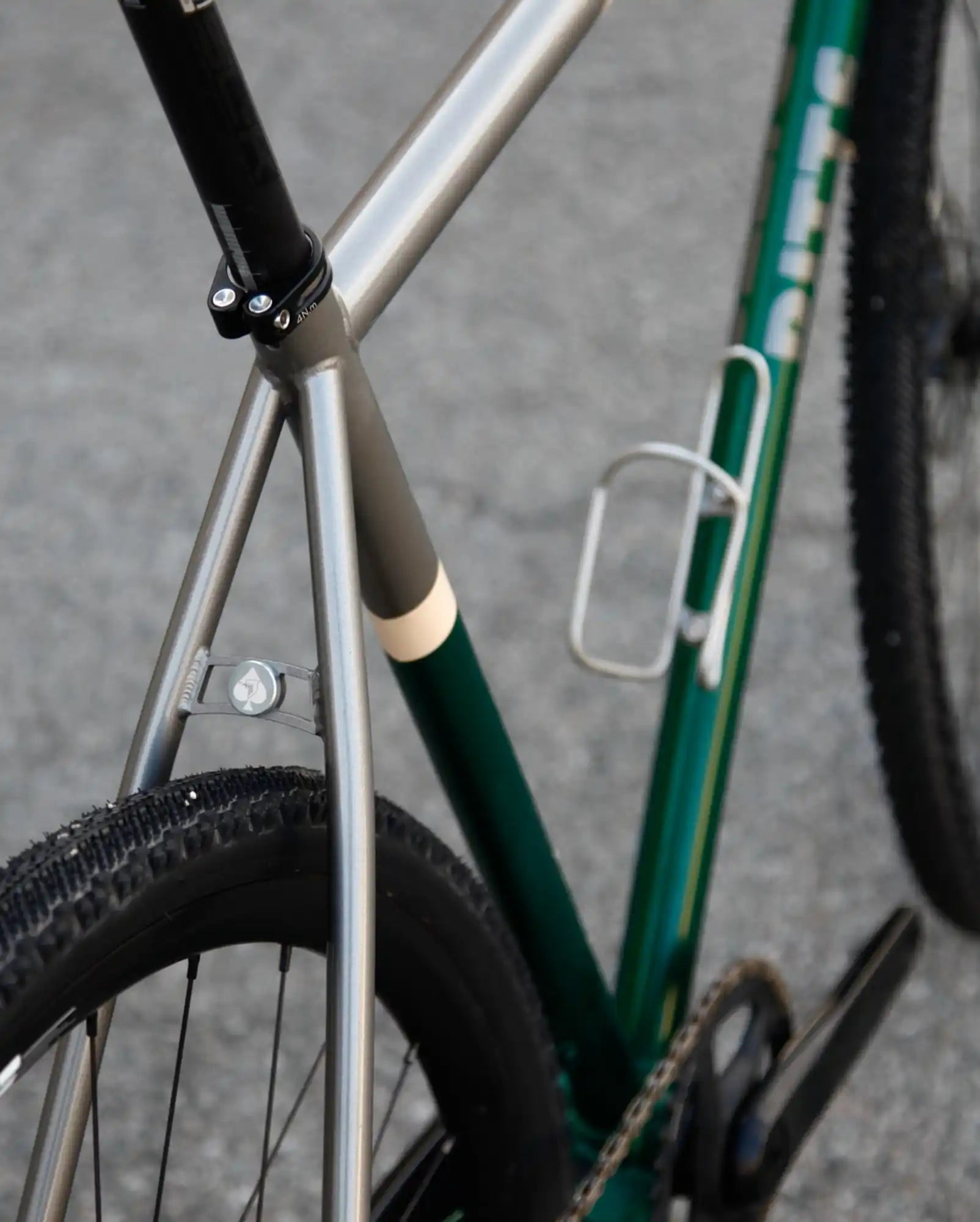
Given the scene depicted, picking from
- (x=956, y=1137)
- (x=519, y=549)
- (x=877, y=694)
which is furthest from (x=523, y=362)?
(x=956, y=1137)

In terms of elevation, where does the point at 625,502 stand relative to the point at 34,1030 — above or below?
below

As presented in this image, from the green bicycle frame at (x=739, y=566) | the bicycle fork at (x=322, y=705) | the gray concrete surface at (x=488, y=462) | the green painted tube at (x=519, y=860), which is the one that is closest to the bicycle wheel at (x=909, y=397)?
the green bicycle frame at (x=739, y=566)

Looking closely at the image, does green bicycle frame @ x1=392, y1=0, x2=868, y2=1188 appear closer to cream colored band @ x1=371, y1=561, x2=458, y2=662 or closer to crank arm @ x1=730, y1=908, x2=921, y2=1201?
crank arm @ x1=730, y1=908, x2=921, y2=1201

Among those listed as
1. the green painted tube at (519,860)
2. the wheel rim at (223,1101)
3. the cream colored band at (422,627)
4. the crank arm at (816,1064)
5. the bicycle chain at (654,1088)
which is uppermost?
the cream colored band at (422,627)

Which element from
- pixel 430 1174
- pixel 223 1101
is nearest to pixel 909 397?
pixel 430 1174

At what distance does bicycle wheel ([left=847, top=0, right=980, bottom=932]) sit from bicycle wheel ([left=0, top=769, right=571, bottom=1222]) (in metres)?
0.41

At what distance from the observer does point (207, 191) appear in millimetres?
459

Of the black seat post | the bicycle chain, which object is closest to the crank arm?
the bicycle chain

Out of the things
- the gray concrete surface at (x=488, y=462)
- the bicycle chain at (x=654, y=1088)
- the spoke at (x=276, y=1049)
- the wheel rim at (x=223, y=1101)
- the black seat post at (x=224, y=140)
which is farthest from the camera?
the gray concrete surface at (x=488, y=462)

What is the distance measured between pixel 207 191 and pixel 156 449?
117 centimetres

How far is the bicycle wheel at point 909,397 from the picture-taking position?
850 mm

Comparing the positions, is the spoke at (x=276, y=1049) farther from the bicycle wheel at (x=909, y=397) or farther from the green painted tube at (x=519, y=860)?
the bicycle wheel at (x=909, y=397)

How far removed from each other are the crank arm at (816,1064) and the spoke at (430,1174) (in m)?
0.15

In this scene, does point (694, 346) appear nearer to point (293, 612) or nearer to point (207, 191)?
point (293, 612)
